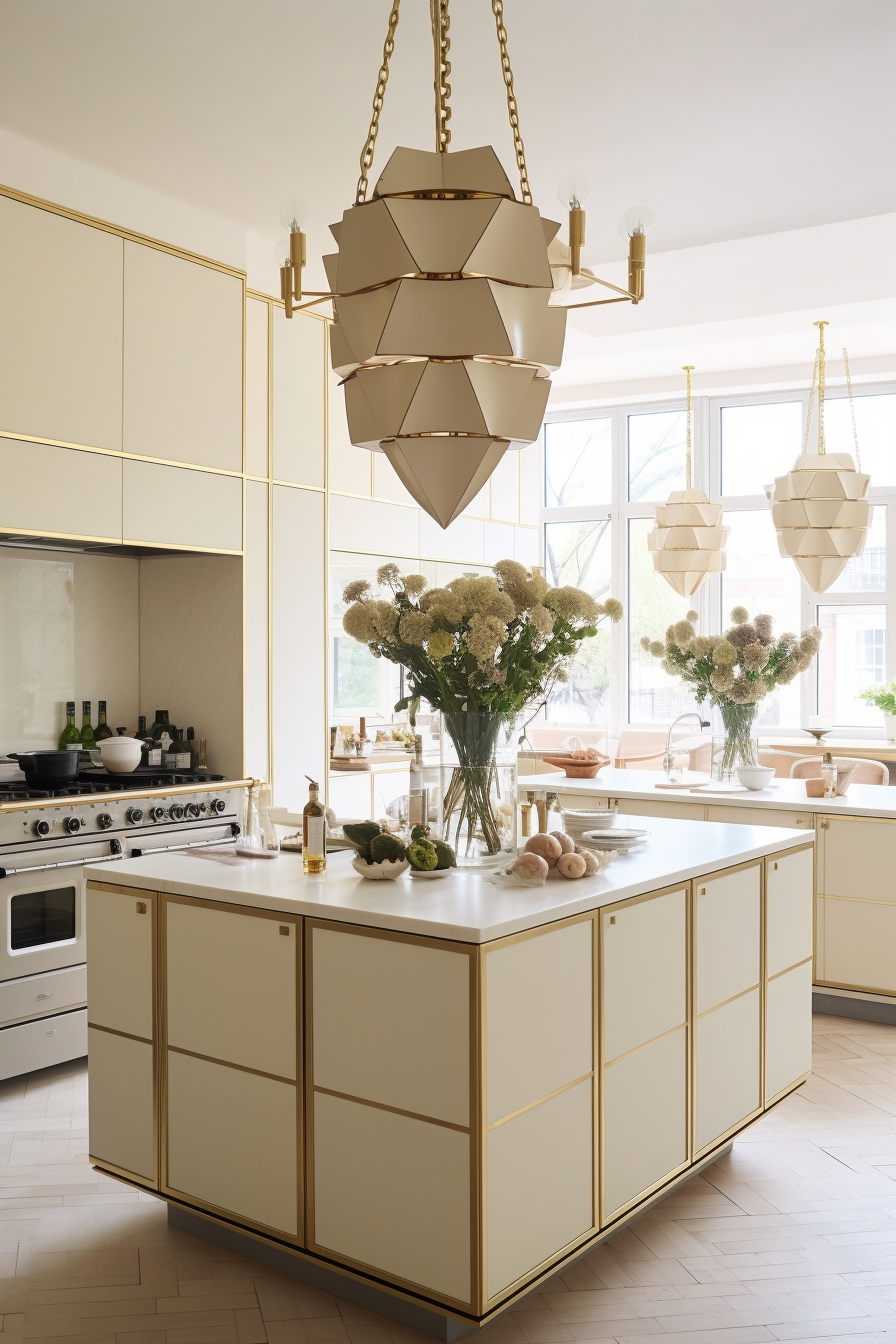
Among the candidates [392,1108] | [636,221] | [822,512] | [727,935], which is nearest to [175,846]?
[727,935]

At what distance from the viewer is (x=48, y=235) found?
4.44m

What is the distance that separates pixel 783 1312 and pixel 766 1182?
2.34ft

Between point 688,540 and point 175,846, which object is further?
point 688,540

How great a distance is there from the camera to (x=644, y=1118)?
9.46ft

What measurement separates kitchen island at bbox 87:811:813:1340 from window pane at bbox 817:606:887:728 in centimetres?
590

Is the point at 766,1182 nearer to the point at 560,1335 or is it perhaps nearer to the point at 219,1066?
the point at 560,1335

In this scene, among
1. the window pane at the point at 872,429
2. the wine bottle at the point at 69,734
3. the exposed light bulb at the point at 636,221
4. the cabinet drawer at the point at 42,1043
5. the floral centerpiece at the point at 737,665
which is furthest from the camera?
the window pane at the point at 872,429

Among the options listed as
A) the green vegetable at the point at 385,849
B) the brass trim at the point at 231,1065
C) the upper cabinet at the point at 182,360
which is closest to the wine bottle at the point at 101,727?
the upper cabinet at the point at 182,360

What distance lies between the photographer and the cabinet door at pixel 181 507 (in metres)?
4.81

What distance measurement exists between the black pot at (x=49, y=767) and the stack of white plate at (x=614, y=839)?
2.15 m

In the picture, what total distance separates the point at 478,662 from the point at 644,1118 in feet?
3.86

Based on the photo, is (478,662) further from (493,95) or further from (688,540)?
(688,540)

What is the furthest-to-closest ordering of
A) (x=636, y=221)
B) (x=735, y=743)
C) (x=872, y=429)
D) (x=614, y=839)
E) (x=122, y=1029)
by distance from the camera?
(x=872, y=429)
(x=735, y=743)
(x=614, y=839)
(x=122, y=1029)
(x=636, y=221)

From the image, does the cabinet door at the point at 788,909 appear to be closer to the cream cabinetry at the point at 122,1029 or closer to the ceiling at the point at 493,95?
the cream cabinetry at the point at 122,1029
